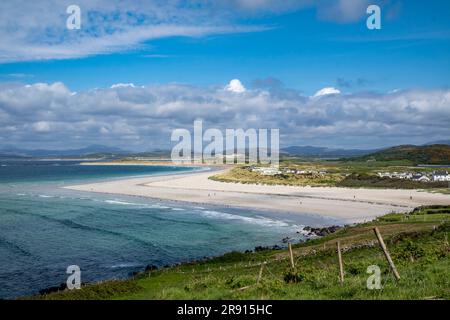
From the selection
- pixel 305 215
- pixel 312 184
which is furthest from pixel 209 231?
pixel 312 184

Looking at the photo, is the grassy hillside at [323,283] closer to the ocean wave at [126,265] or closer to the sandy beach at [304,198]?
the ocean wave at [126,265]

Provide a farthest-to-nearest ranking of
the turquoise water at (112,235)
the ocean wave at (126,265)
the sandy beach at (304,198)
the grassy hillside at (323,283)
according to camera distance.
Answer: the sandy beach at (304,198)
the ocean wave at (126,265)
the turquoise water at (112,235)
the grassy hillside at (323,283)

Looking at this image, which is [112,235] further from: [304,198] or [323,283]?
[304,198]

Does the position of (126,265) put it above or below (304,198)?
above

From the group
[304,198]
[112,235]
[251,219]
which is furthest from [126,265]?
[304,198]

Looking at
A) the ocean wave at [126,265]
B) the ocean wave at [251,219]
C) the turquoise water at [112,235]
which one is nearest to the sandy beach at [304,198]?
the turquoise water at [112,235]

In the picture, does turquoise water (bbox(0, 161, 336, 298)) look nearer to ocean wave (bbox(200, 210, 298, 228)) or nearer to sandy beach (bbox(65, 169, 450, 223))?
ocean wave (bbox(200, 210, 298, 228))

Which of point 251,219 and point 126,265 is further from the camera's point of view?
point 251,219

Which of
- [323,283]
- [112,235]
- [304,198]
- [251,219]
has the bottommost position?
[304,198]
